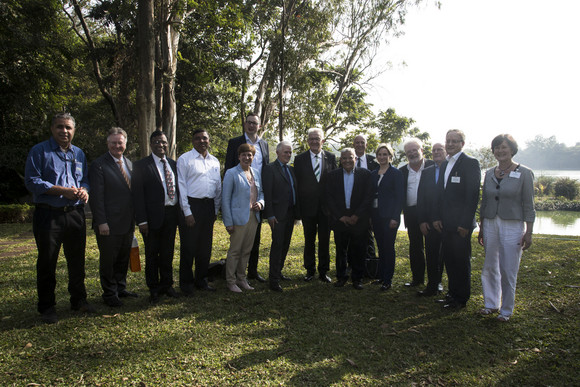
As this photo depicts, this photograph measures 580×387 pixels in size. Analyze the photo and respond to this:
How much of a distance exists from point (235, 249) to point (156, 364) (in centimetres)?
208

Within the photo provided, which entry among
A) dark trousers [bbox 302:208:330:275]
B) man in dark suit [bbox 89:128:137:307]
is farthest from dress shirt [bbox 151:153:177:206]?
dark trousers [bbox 302:208:330:275]

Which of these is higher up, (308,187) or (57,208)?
(308,187)

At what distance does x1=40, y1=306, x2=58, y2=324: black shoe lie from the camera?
3.84m

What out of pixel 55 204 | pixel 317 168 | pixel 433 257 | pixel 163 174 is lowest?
pixel 433 257

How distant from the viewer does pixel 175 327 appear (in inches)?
150

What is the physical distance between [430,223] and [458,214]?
47cm

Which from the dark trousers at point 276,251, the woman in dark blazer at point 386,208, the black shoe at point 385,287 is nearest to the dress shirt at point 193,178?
the dark trousers at point 276,251

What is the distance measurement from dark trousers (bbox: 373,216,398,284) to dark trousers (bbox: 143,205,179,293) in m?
2.86

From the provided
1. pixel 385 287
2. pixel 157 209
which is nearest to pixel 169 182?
pixel 157 209

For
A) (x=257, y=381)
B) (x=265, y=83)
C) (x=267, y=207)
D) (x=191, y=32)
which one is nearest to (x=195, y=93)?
(x=265, y=83)

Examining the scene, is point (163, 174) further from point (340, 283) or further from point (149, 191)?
point (340, 283)

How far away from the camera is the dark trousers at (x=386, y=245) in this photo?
17.0ft

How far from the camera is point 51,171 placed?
382cm

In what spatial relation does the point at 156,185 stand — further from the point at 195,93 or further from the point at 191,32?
the point at 195,93
